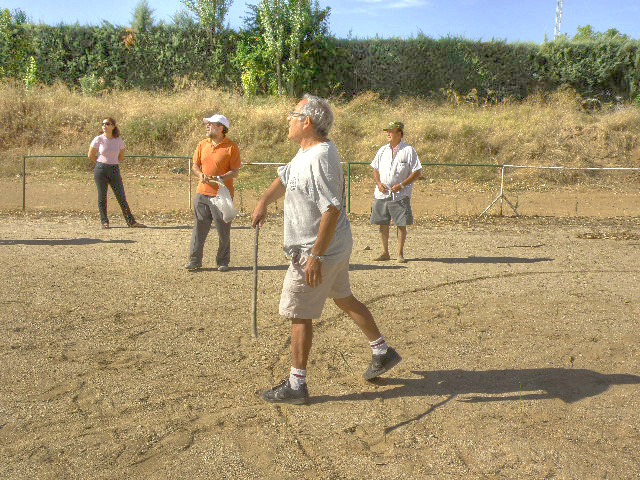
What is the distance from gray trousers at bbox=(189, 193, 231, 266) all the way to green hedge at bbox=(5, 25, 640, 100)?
17.1 metres

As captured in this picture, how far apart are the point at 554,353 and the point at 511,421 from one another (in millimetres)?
1504

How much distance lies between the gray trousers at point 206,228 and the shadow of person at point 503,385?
3968 mm

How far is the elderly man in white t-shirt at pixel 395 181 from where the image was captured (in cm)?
939

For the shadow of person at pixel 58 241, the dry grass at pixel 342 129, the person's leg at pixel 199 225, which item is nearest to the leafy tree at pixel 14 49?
the dry grass at pixel 342 129

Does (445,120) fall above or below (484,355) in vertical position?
above

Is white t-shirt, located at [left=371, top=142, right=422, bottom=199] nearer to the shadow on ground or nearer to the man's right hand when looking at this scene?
the shadow on ground

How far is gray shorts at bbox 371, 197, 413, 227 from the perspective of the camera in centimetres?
958

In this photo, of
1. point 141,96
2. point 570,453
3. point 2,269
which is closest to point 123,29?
point 141,96

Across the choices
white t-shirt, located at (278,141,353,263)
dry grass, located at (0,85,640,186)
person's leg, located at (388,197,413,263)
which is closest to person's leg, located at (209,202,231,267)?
person's leg, located at (388,197,413,263)

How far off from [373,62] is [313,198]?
22308mm

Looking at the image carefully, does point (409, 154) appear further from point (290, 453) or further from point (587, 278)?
point (290, 453)

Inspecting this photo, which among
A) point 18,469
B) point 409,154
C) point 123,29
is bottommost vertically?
point 18,469

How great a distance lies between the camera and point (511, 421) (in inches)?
183

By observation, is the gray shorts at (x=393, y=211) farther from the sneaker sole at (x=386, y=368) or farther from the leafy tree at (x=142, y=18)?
the leafy tree at (x=142, y=18)
